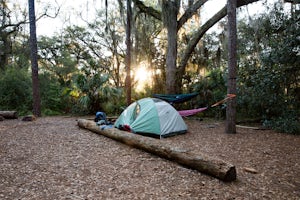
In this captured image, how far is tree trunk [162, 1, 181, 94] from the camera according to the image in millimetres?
7306

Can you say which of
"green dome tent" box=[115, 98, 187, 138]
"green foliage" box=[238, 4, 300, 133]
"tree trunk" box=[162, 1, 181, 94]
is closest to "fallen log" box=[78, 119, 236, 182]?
"green dome tent" box=[115, 98, 187, 138]

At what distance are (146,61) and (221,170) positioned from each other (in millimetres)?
7248

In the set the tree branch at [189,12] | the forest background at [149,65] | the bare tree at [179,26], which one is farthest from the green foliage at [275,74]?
the tree branch at [189,12]

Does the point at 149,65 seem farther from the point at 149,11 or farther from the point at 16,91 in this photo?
the point at 16,91

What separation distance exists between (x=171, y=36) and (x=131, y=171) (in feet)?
19.6

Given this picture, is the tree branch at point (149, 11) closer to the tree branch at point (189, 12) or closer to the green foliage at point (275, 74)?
the tree branch at point (189, 12)

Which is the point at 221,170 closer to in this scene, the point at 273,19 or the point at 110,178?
the point at 110,178

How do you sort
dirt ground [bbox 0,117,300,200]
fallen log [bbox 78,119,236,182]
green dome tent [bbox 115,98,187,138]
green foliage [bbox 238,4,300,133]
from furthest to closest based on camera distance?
green foliage [bbox 238,4,300,133] < green dome tent [bbox 115,98,187,138] < fallen log [bbox 78,119,236,182] < dirt ground [bbox 0,117,300,200]

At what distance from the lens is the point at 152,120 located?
4.47 meters

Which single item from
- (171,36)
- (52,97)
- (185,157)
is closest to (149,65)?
(171,36)

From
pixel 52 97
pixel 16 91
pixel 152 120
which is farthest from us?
pixel 52 97

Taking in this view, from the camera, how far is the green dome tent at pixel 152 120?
443 cm

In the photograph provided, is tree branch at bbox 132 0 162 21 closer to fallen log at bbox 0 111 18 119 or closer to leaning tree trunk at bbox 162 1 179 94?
leaning tree trunk at bbox 162 1 179 94

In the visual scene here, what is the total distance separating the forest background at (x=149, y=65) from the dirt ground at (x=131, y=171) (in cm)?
183
